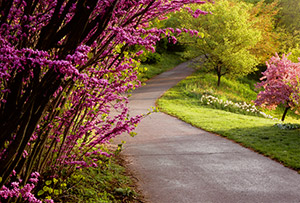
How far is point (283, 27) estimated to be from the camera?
32.3 m

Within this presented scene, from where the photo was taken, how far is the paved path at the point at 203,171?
4.99m

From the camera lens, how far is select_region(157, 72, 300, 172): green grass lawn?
782 centimetres

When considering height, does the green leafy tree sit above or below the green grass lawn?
above

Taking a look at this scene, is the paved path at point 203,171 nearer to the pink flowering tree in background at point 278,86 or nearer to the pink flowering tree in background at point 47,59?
the pink flowering tree in background at point 47,59

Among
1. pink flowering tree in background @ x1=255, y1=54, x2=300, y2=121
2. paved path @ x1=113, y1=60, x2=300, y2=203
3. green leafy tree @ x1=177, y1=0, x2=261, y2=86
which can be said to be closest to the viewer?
paved path @ x1=113, y1=60, x2=300, y2=203

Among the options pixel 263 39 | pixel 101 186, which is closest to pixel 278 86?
pixel 263 39

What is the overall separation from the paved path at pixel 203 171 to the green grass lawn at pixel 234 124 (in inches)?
19.6

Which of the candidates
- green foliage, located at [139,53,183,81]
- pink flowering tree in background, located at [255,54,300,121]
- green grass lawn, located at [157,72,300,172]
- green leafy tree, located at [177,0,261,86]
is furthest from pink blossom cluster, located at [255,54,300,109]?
green foliage, located at [139,53,183,81]

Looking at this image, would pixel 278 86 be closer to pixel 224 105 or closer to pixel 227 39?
pixel 224 105

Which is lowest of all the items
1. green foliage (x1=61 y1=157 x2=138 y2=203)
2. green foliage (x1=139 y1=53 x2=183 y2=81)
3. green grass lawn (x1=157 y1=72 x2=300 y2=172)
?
green foliage (x1=61 y1=157 x2=138 y2=203)

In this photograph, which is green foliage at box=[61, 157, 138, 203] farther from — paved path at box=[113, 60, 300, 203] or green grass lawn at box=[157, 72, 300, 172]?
green grass lawn at box=[157, 72, 300, 172]

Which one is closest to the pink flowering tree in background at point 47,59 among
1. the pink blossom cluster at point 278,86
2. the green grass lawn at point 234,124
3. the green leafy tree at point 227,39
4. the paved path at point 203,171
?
the paved path at point 203,171

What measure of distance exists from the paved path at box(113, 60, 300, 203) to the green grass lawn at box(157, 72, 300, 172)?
50 cm

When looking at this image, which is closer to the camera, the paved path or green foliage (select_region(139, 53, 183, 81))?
the paved path
